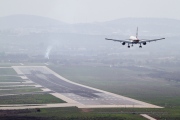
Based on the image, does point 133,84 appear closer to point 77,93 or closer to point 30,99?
point 77,93

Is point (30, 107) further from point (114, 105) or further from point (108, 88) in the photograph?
point (108, 88)

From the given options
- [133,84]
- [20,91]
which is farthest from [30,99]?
[133,84]

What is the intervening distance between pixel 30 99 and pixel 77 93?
18.4 m

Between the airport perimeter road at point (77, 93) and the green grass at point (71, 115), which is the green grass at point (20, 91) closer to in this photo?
the airport perimeter road at point (77, 93)

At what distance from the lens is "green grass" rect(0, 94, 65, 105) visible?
110 meters

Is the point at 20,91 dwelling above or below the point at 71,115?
above

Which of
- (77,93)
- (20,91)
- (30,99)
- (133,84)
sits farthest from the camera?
(133,84)

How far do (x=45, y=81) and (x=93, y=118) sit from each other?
65.8 meters

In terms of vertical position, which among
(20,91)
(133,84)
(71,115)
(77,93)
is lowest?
(71,115)

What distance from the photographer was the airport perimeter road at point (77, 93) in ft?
367

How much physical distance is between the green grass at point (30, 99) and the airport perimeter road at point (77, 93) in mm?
3264

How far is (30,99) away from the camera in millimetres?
115375

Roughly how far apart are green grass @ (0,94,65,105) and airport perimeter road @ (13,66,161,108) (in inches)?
129

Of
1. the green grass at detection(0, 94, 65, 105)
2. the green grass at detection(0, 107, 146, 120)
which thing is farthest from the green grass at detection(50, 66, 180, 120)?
the green grass at detection(0, 94, 65, 105)
